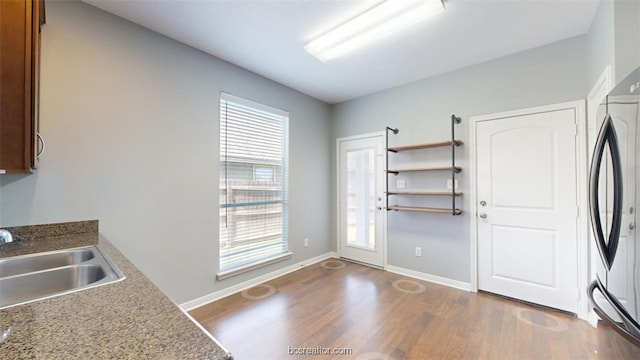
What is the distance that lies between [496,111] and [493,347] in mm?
2294

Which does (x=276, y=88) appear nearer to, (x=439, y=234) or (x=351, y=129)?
(x=351, y=129)

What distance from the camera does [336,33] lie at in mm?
2330

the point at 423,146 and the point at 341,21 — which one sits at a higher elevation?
the point at 341,21

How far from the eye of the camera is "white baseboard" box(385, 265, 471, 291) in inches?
120

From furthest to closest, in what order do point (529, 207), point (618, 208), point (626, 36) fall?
1. point (529, 207)
2. point (626, 36)
3. point (618, 208)

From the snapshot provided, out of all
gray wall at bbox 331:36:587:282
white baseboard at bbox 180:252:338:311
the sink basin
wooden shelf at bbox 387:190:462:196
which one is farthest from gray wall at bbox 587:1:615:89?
white baseboard at bbox 180:252:338:311

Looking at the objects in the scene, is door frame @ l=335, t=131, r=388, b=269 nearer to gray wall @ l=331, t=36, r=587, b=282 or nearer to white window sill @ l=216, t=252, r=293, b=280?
gray wall @ l=331, t=36, r=587, b=282

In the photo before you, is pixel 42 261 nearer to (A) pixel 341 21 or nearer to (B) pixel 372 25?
(A) pixel 341 21

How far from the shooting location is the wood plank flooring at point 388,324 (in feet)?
6.36

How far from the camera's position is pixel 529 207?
2.67 metres

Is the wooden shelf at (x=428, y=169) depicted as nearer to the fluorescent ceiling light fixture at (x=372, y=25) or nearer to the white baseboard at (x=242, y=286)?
the fluorescent ceiling light fixture at (x=372, y=25)

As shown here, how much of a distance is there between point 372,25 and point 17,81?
2.28 m

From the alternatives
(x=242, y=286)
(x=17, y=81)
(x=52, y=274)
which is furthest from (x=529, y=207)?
(x=17, y=81)

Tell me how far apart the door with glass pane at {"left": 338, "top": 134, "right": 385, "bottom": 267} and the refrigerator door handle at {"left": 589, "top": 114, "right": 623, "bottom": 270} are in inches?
104
